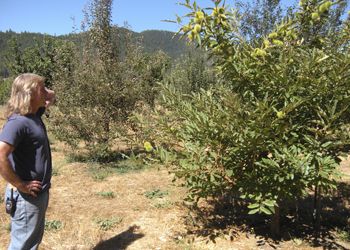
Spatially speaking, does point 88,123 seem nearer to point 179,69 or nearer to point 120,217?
point 120,217

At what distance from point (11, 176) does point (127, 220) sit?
257 cm

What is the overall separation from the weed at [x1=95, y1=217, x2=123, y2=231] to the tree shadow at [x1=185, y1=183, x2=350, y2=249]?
3.16ft

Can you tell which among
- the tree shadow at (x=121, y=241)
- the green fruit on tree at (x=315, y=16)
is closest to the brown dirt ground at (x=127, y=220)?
the tree shadow at (x=121, y=241)

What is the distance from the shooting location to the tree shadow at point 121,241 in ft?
14.9

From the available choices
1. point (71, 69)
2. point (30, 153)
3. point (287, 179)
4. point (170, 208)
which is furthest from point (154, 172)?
point (30, 153)

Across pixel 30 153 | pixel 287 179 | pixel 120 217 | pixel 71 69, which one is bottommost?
pixel 120 217

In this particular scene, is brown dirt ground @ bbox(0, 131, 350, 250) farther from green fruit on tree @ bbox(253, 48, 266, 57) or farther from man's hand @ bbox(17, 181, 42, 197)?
green fruit on tree @ bbox(253, 48, 266, 57)

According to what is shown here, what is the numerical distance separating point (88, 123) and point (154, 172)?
200cm

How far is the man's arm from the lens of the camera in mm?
2908

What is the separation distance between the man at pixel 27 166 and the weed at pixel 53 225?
176 centimetres

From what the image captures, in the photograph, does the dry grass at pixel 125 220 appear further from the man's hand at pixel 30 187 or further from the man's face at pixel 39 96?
the man's face at pixel 39 96

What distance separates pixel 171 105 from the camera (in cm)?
458

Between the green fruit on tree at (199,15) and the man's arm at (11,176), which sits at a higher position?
the green fruit on tree at (199,15)

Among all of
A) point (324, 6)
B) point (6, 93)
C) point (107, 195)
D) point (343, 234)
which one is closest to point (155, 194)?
point (107, 195)
